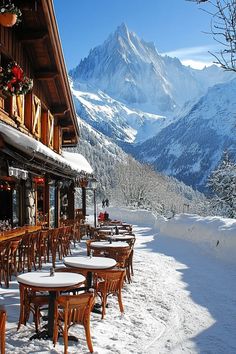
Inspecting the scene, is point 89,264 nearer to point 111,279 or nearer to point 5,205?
point 111,279

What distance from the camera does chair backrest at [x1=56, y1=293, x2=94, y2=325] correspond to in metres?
4.77

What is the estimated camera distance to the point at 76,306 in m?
4.85

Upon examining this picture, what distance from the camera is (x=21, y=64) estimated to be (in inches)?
413

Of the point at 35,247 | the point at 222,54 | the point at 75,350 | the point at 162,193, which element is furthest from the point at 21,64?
the point at 162,193

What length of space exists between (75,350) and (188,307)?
9.77 ft

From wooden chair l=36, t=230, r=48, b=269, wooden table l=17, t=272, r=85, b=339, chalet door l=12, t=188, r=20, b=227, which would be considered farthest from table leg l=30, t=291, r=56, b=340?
chalet door l=12, t=188, r=20, b=227

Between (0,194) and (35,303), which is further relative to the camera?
(0,194)

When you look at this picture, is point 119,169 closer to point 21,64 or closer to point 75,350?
point 21,64

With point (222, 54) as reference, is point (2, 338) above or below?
below

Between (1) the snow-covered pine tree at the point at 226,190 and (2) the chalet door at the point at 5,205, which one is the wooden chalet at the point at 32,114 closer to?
(2) the chalet door at the point at 5,205

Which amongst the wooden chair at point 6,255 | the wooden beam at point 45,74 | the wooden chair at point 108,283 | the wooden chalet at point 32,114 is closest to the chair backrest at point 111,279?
the wooden chair at point 108,283

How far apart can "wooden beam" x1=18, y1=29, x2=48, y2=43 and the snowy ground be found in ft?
17.8

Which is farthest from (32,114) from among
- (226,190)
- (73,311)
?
(226,190)

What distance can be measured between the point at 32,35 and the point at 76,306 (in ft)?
22.9
